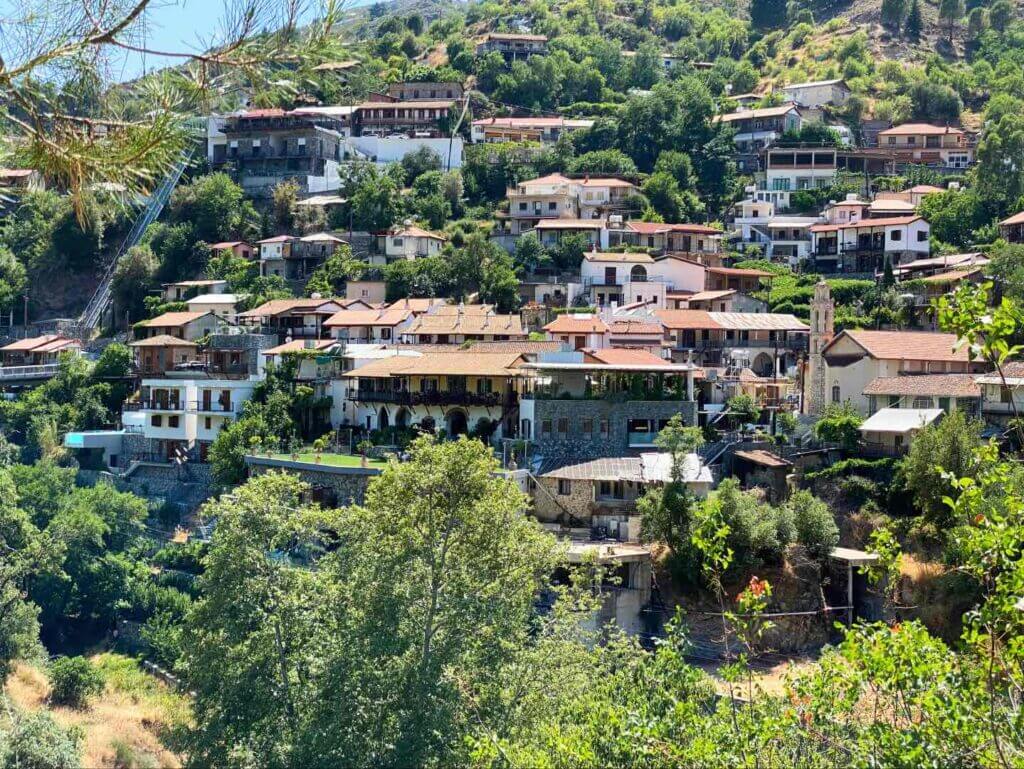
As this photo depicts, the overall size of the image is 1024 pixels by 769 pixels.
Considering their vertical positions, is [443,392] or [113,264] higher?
[113,264]

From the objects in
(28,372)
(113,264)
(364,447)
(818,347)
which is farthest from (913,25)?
(364,447)

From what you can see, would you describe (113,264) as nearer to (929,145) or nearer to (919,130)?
(919,130)

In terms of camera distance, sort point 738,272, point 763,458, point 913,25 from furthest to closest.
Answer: point 913,25, point 738,272, point 763,458

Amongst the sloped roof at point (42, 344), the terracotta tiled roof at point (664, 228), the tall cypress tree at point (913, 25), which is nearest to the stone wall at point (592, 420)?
the terracotta tiled roof at point (664, 228)

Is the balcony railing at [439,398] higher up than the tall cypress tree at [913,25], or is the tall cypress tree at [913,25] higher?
the tall cypress tree at [913,25]

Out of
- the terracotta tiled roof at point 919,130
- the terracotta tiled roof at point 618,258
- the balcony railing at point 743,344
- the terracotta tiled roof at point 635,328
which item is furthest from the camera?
the terracotta tiled roof at point 919,130

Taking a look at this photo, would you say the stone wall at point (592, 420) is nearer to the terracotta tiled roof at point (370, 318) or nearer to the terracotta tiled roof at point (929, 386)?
the terracotta tiled roof at point (929, 386)

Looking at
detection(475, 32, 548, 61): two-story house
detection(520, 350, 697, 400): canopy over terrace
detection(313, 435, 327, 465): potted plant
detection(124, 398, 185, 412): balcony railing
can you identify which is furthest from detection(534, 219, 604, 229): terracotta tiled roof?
detection(475, 32, 548, 61): two-story house

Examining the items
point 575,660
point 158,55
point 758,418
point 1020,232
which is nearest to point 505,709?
point 575,660
